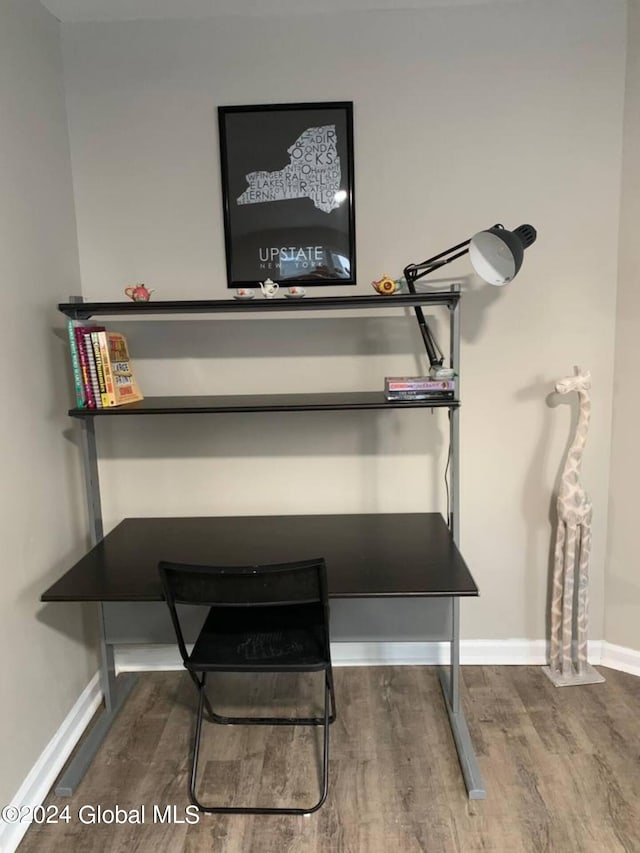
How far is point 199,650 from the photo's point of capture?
1846 mm

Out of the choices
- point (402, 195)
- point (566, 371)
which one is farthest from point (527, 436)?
point (402, 195)

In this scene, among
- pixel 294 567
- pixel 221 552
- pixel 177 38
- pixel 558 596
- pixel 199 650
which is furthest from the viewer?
pixel 558 596

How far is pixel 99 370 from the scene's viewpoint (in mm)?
2012

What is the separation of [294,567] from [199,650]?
0.48 metres

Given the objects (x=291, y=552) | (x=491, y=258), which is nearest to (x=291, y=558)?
(x=291, y=552)

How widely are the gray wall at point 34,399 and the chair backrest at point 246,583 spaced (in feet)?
1.83

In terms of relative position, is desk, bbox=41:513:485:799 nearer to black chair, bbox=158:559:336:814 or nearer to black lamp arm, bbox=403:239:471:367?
black chair, bbox=158:559:336:814

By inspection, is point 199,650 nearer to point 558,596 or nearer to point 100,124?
point 558,596

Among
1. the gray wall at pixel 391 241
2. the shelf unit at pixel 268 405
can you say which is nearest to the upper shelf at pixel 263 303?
the shelf unit at pixel 268 405

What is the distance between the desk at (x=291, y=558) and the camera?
178cm

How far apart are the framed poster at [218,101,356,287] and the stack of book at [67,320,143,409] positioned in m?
0.55

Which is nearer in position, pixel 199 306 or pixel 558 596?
pixel 199 306

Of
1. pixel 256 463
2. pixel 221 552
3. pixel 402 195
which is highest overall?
pixel 402 195

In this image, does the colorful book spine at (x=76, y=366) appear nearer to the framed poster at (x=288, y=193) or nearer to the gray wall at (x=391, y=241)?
the gray wall at (x=391, y=241)
